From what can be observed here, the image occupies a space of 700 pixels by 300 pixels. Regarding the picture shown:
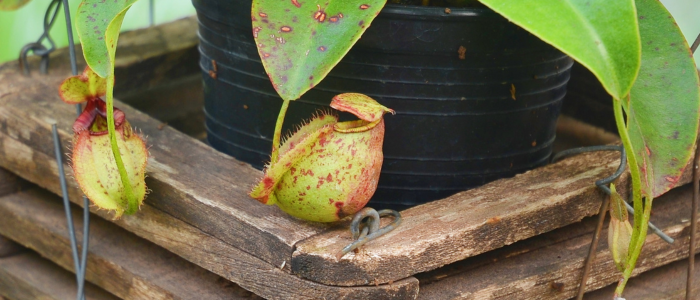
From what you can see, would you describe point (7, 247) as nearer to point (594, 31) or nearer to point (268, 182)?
point (268, 182)

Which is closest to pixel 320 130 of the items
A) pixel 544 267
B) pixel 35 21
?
pixel 544 267

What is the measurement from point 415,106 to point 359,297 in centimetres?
18

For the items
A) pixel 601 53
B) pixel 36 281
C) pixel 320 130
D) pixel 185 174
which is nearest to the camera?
pixel 601 53

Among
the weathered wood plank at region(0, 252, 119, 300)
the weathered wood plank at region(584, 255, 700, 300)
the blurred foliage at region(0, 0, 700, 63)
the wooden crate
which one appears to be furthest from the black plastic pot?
the blurred foliage at region(0, 0, 700, 63)

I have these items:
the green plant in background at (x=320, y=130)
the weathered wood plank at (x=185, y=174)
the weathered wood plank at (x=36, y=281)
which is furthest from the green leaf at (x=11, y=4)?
the green plant in background at (x=320, y=130)

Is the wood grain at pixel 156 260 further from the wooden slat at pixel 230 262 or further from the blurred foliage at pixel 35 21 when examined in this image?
the blurred foliage at pixel 35 21

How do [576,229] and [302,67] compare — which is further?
[576,229]

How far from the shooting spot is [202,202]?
60 cm

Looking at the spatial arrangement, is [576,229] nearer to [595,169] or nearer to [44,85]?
[595,169]

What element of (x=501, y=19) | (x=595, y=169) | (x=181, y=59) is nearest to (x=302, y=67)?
(x=501, y=19)

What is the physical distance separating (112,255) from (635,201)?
484 millimetres

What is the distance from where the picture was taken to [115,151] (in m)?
0.53

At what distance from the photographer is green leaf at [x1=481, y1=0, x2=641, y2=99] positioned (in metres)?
0.43

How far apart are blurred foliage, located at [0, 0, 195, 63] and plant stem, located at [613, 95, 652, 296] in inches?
46.6
